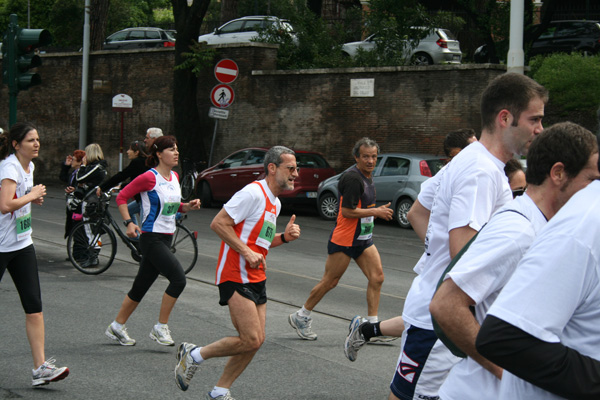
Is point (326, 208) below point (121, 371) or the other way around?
below

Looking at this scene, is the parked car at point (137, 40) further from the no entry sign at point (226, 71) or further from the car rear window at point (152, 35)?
the no entry sign at point (226, 71)

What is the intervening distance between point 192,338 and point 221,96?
1526cm

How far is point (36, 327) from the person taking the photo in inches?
219

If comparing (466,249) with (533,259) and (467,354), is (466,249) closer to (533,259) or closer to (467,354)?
(467,354)

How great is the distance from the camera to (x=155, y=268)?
7.11 metres

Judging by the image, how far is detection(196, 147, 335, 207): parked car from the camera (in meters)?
19.5

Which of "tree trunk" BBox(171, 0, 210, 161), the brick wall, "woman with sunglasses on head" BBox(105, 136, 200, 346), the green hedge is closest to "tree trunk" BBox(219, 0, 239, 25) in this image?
the brick wall

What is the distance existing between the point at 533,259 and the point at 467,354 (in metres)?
0.74

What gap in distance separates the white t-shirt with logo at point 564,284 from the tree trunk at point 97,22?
29851 millimetres

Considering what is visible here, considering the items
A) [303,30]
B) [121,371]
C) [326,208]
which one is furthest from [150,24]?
[121,371]

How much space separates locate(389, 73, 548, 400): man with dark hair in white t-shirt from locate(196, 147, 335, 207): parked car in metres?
15.5

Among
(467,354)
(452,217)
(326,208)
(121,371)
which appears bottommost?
(326,208)

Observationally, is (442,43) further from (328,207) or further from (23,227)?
(23,227)

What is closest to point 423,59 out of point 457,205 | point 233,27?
point 233,27
